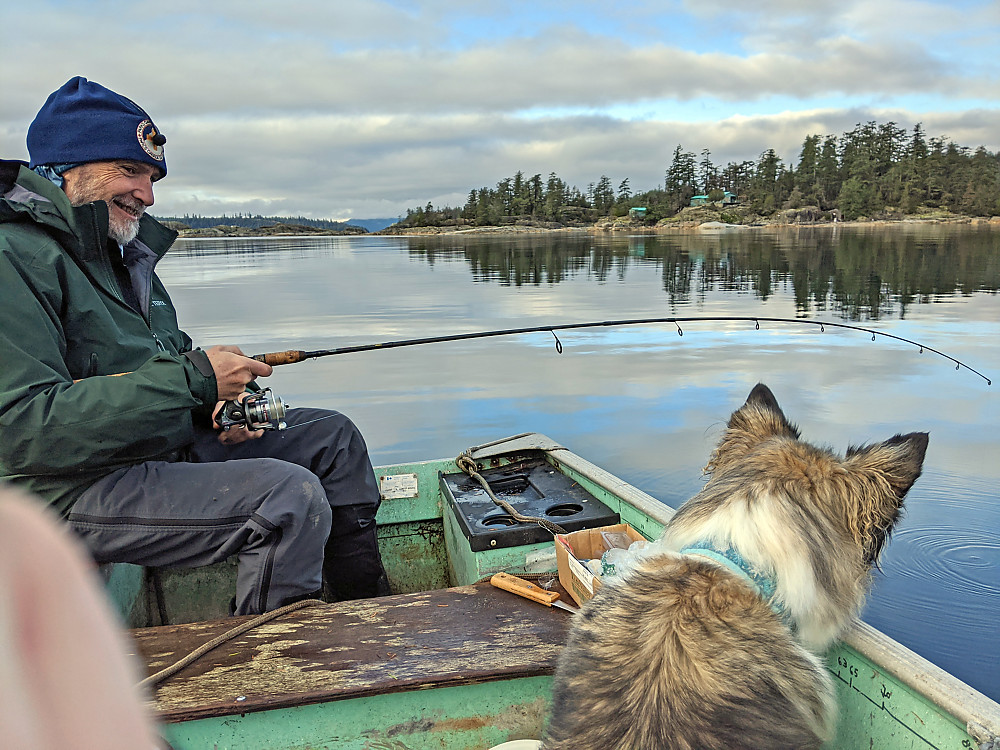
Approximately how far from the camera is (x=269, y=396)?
360cm

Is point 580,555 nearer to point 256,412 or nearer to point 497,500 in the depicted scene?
point 497,500

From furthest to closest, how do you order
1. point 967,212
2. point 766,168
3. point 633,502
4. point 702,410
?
point 766,168 → point 967,212 → point 702,410 → point 633,502

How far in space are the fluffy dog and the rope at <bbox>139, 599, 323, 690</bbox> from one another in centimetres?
143

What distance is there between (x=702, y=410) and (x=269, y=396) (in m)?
8.78

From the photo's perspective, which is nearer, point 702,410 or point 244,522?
point 244,522

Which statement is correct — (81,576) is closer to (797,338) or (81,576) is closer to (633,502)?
(633,502)

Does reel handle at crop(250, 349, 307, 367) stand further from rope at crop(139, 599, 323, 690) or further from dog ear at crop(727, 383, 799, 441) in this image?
dog ear at crop(727, 383, 799, 441)

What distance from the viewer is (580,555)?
3.71 m

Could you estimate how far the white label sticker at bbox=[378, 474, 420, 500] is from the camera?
16.5 ft

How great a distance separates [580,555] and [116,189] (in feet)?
9.86

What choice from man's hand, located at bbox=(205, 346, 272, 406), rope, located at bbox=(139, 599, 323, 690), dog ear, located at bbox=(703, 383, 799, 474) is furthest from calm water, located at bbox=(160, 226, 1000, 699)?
man's hand, located at bbox=(205, 346, 272, 406)

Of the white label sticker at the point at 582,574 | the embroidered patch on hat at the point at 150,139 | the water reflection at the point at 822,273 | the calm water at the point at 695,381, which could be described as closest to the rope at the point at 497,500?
the white label sticker at the point at 582,574

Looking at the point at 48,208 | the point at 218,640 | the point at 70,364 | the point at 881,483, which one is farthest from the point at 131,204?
the point at 881,483

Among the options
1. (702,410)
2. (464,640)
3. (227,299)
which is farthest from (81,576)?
(227,299)
